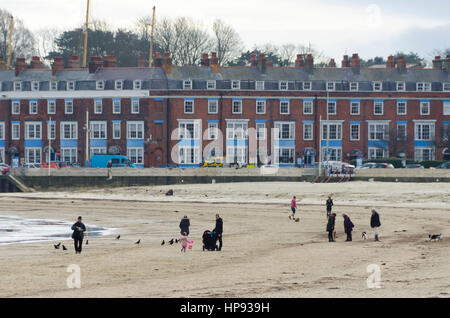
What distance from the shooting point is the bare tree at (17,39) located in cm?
13988

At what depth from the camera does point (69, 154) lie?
333 ft

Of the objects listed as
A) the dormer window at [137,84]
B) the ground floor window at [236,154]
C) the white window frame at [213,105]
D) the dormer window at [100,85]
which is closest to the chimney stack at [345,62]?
the white window frame at [213,105]

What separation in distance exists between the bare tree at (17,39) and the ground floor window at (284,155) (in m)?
57.3

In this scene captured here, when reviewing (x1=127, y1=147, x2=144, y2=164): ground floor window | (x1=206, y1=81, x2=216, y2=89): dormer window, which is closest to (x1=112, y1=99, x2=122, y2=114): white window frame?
(x1=127, y1=147, x2=144, y2=164): ground floor window

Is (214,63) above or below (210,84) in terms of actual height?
above

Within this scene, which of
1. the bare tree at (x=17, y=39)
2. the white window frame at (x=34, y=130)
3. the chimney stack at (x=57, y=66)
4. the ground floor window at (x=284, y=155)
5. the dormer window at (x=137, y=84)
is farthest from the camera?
the bare tree at (x=17, y=39)

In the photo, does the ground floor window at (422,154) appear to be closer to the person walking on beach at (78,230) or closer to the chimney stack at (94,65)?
the chimney stack at (94,65)

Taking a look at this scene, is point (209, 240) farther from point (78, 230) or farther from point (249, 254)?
point (78, 230)

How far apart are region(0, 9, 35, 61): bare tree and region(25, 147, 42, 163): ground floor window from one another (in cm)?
4064

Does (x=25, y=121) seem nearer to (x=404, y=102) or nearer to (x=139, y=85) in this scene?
(x=139, y=85)

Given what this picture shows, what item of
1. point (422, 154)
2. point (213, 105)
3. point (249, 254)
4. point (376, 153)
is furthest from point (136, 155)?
point (249, 254)

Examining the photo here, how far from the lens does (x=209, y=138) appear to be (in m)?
99.5

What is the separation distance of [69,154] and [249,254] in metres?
67.4

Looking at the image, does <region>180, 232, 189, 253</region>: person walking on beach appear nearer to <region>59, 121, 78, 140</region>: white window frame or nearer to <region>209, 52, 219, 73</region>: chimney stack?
<region>209, 52, 219, 73</region>: chimney stack
